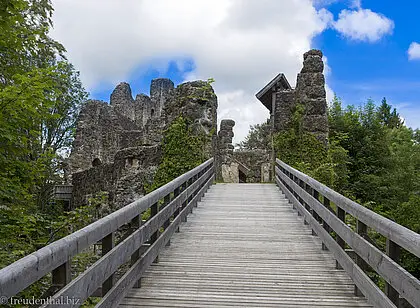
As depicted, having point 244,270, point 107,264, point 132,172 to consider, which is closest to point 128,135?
point 132,172

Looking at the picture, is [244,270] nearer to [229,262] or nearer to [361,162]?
[229,262]

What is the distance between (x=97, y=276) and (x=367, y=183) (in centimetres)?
1840

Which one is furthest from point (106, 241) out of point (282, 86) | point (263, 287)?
point (282, 86)

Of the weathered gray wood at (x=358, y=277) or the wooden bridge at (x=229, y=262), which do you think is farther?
the weathered gray wood at (x=358, y=277)

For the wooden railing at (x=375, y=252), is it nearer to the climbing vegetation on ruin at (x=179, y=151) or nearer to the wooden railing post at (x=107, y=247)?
the wooden railing post at (x=107, y=247)

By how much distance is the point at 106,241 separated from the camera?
10.1 feet

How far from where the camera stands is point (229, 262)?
4.86 meters

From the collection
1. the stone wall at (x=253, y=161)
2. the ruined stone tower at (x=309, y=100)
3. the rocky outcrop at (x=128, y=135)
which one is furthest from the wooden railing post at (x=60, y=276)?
the stone wall at (x=253, y=161)

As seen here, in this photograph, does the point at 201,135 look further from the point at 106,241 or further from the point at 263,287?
the point at 106,241

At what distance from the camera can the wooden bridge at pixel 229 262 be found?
236 cm

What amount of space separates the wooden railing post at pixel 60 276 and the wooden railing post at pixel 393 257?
206cm

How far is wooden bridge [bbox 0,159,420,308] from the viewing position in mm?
2363

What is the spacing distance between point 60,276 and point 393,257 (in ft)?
6.90

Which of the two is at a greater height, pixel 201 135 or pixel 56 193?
pixel 201 135
